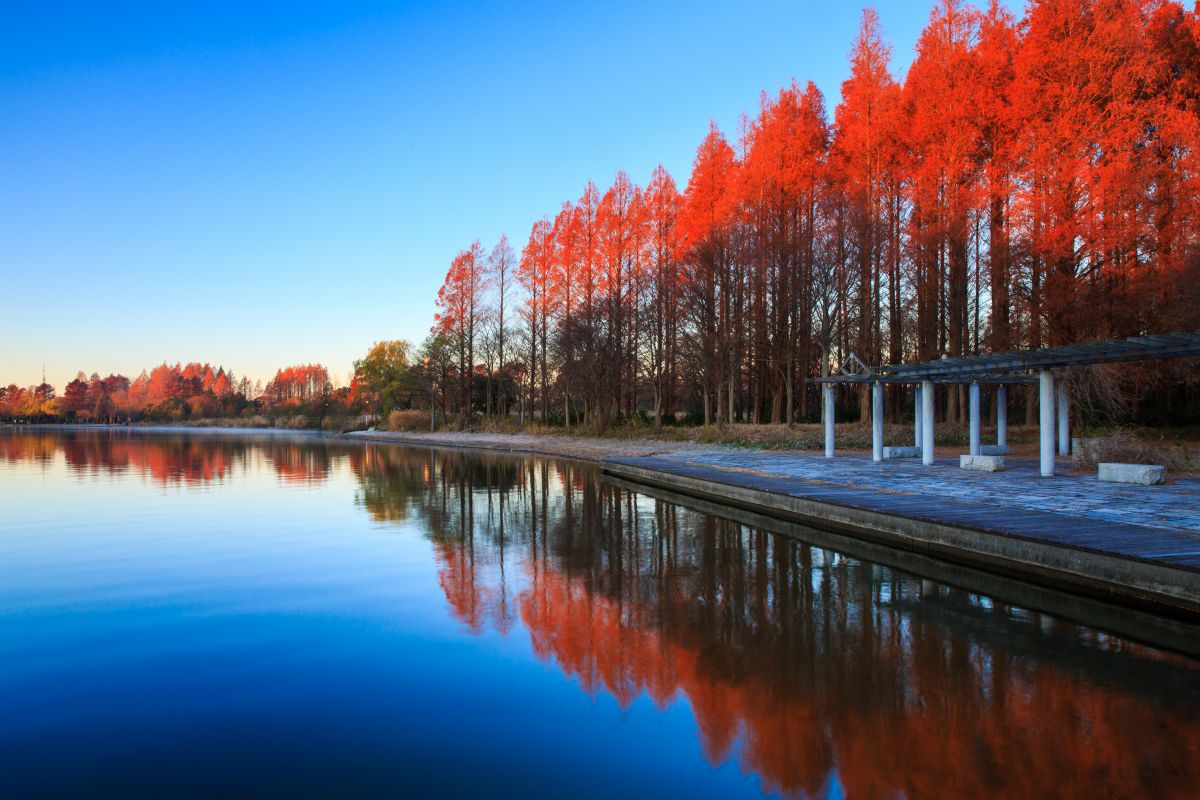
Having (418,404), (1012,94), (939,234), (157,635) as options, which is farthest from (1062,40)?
(418,404)

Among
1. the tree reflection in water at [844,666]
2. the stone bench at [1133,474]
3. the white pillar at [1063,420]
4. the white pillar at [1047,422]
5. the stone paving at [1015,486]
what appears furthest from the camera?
the white pillar at [1063,420]

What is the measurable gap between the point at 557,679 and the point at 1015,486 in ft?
32.9

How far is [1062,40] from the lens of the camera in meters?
20.6

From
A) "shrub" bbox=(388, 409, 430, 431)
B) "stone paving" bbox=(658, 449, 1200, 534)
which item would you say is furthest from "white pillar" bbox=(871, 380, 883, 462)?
"shrub" bbox=(388, 409, 430, 431)

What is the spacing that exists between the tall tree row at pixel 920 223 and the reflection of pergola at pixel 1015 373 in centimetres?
181

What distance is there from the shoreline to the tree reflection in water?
809mm

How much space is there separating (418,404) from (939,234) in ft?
132

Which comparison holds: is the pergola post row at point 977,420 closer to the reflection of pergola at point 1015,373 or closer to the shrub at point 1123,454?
the reflection of pergola at point 1015,373

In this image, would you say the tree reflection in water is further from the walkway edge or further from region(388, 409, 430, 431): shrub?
region(388, 409, 430, 431): shrub

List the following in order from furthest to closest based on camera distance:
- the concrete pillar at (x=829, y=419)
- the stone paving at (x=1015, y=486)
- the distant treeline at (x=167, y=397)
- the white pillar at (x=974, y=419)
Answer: the distant treeline at (x=167, y=397) < the concrete pillar at (x=829, y=419) < the white pillar at (x=974, y=419) < the stone paving at (x=1015, y=486)

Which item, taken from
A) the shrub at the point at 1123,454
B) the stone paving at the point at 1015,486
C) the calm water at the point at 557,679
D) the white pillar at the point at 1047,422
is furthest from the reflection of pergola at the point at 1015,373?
the calm water at the point at 557,679

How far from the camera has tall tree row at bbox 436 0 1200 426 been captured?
1925 cm

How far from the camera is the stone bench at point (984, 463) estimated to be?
48.0ft

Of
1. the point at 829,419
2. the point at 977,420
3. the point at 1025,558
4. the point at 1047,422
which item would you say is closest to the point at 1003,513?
the point at 1025,558
